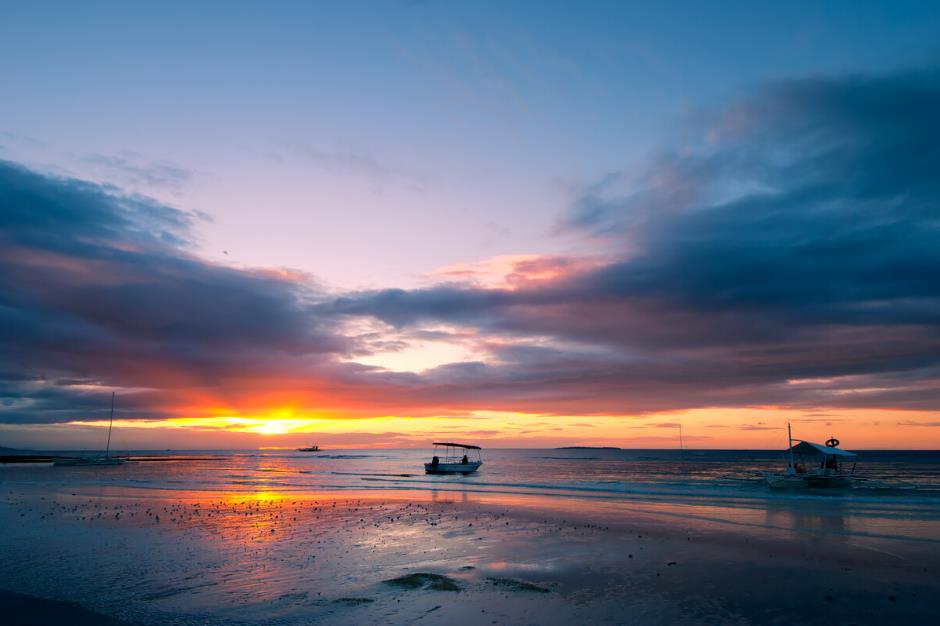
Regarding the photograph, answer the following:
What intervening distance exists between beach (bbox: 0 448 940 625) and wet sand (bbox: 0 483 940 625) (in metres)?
0.08

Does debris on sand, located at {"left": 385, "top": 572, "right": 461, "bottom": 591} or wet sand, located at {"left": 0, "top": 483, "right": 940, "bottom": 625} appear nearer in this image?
wet sand, located at {"left": 0, "top": 483, "right": 940, "bottom": 625}

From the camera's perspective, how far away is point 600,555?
65.7 feet

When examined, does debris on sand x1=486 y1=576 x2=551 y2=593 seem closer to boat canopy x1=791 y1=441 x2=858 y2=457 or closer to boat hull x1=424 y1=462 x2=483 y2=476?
boat canopy x1=791 y1=441 x2=858 y2=457

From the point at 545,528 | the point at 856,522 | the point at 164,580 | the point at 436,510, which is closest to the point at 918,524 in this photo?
the point at 856,522

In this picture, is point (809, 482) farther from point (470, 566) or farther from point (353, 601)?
point (353, 601)

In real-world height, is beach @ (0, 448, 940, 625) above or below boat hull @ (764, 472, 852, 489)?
above

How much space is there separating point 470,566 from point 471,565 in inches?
6.5

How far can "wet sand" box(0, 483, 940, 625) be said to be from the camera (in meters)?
13.1

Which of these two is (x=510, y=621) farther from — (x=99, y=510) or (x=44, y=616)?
(x=99, y=510)

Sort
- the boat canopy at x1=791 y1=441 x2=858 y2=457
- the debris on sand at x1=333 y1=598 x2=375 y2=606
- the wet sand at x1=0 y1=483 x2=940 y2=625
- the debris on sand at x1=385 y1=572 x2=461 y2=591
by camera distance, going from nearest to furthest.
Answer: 1. the wet sand at x1=0 y1=483 x2=940 y2=625
2. the debris on sand at x1=333 y1=598 x2=375 y2=606
3. the debris on sand at x1=385 y1=572 x2=461 y2=591
4. the boat canopy at x1=791 y1=441 x2=858 y2=457

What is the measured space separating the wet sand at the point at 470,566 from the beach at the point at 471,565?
8 cm

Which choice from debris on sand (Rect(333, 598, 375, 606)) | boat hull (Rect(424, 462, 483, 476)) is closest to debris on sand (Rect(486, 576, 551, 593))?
debris on sand (Rect(333, 598, 375, 606))

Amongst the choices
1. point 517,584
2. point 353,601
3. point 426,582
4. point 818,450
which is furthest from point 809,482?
point 353,601

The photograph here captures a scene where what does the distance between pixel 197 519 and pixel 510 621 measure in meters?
23.2
